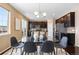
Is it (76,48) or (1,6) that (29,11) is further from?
(76,48)

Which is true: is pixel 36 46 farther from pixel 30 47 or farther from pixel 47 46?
pixel 47 46

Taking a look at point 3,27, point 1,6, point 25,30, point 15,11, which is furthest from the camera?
point 25,30

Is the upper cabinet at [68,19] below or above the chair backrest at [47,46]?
above

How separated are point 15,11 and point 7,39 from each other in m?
0.69

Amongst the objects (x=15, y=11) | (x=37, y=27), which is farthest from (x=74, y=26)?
(x=15, y=11)

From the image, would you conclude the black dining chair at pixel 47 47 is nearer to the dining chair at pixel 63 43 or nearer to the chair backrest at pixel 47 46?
the chair backrest at pixel 47 46

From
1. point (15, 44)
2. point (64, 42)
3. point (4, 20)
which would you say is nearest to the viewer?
point (4, 20)

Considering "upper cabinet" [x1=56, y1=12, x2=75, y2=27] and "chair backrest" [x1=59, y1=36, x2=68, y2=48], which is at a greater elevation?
"upper cabinet" [x1=56, y1=12, x2=75, y2=27]

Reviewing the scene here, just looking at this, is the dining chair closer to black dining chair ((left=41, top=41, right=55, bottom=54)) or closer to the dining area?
the dining area

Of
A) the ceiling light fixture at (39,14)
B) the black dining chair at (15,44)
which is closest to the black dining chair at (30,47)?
the black dining chair at (15,44)

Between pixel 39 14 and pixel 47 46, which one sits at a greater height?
pixel 39 14

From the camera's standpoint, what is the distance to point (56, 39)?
9.57ft

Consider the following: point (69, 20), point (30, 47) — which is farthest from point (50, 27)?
point (30, 47)

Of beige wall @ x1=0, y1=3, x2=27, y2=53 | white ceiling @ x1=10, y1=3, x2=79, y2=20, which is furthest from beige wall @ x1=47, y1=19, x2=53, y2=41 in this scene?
beige wall @ x1=0, y1=3, x2=27, y2=53
